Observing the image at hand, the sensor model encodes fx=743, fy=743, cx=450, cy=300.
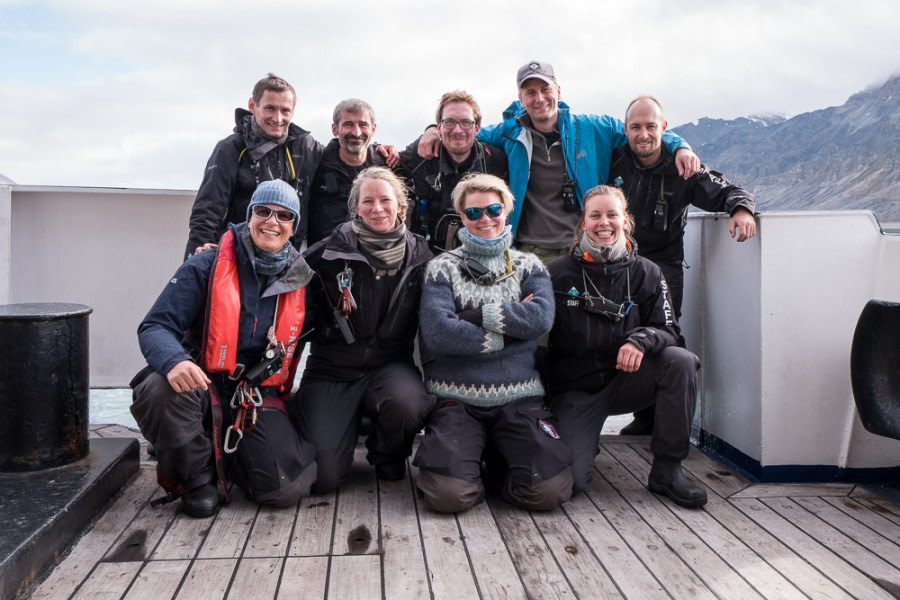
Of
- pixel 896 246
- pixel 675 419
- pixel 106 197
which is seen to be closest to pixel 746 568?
pixel 675 419

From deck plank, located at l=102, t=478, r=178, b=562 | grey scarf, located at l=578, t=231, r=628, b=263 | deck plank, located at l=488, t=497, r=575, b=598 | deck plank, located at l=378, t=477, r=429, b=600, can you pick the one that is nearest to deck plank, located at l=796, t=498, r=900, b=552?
deck plank, located at l=488, t=497, r=575, b=598

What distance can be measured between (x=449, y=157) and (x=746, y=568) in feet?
7.85

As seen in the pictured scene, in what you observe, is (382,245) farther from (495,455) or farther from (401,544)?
(401,544)

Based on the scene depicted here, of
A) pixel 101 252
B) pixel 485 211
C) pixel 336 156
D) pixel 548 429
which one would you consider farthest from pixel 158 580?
pixel 101 252

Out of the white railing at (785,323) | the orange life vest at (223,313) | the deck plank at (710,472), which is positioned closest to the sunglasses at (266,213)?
the orange life vest at (223,313)

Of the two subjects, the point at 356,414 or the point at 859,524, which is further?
the point at 356,414

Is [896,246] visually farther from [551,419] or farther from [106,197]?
[106,197]

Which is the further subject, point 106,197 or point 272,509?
point 106,197

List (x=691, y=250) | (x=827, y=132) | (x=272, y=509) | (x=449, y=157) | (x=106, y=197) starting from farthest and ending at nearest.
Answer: (x=827, y=132), (x=106, y=197), (x=691, y=250), (x=449, y=157), (x=272, y=509)

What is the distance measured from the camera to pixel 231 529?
283cm

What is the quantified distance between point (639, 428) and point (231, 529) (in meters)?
2.42

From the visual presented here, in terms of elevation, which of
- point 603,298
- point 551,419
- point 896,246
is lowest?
point 551,419

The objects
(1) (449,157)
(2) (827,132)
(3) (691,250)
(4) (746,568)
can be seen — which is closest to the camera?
(4) (746,568)

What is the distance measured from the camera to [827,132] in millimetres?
82062
